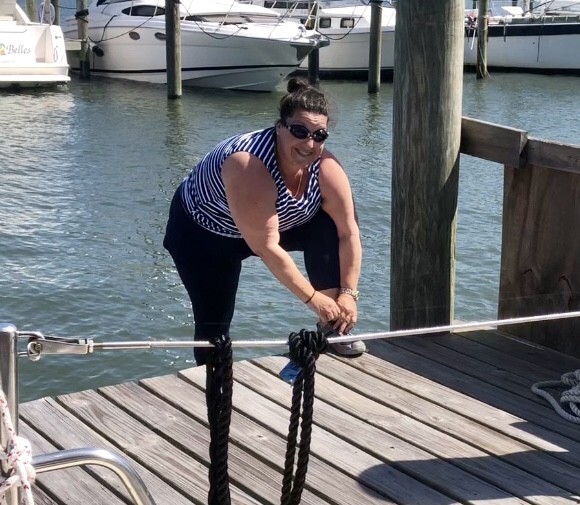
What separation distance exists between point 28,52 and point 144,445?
16.7 meters

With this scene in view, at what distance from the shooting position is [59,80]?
19.3 meters

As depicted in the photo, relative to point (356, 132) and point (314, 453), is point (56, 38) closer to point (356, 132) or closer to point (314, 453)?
point (356, 132)

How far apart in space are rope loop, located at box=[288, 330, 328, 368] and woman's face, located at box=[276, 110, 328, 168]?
116 cm

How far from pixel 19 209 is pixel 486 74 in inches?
632

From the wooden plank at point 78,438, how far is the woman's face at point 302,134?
1190 millimetres

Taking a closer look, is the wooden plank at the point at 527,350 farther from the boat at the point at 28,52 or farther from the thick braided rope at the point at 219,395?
the boat at the point at 28,52

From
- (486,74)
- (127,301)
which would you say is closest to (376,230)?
(127,301)

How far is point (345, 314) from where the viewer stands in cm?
366

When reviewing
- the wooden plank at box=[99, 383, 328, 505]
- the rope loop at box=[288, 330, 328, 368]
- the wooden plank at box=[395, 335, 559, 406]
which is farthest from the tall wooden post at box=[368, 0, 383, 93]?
the rope loop at box=[288, 330, 328, 368]

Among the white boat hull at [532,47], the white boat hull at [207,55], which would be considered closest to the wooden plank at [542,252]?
the white boat hull at [207,55]

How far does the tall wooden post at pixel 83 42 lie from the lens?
22.6 metres

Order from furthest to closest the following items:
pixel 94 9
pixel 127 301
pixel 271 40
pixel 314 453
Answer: pixel 94 9, pixel 271 40, pixel 127 301, pixel 314 453

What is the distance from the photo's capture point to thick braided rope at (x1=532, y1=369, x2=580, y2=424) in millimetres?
3736

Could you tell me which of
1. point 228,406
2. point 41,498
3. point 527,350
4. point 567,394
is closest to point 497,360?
point 527,350
